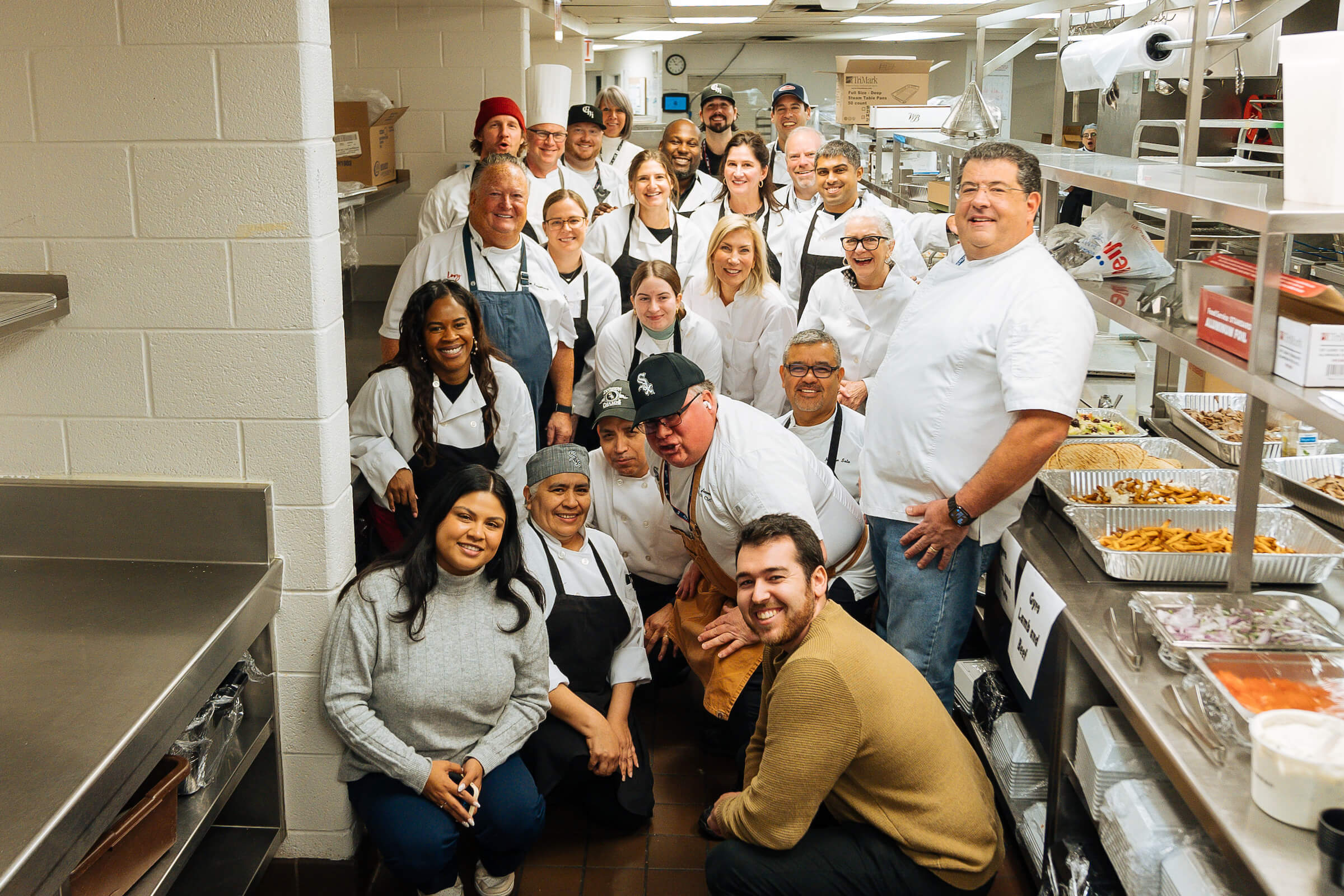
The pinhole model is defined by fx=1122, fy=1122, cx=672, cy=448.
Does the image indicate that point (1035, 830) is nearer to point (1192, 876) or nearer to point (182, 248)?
point (1192, 876)

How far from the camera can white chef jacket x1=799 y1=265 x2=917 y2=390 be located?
3.93 metres

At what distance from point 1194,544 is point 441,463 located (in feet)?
6.59

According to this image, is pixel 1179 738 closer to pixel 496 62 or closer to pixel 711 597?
pixel 711 597

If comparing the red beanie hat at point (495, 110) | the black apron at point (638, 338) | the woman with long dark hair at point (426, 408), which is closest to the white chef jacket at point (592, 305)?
the black apron at point (638, 338)

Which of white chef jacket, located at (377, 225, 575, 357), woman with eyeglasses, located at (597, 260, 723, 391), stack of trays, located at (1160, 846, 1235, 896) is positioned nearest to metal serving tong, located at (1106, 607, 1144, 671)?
stack of trays, located at (1160, 846, 1235, 896)

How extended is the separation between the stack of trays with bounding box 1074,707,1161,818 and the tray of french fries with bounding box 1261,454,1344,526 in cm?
81

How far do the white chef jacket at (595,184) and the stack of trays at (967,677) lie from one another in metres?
3.03

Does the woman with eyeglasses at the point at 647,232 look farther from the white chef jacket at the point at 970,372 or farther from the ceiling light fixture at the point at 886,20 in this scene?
the ceiling light fixture at the point at 886,20

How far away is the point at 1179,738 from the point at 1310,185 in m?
0.94

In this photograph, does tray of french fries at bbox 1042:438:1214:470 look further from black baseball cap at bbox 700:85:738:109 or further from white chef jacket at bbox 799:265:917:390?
black baseball cap at bbox 700:85:738:109

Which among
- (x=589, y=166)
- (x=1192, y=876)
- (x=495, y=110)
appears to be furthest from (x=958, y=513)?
(x=589, y=166)

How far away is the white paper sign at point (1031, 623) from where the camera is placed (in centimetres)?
238

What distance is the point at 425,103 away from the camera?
225 inches

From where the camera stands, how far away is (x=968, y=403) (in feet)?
8.25
